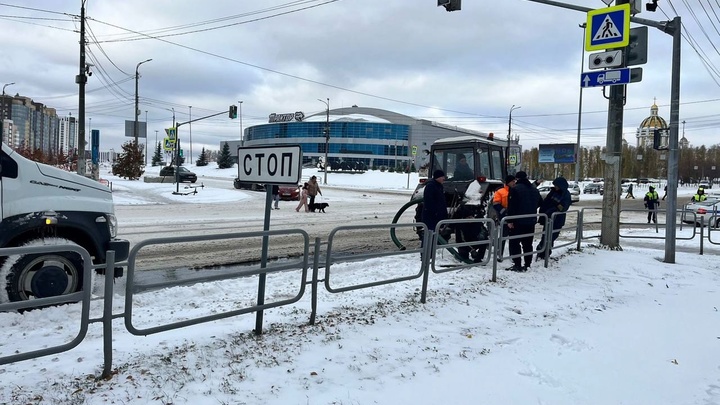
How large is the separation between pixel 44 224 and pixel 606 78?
10.9 meters

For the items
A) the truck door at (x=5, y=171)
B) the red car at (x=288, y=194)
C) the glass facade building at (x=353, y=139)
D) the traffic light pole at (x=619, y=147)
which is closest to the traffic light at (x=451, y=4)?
the traffic light pole at (x=619, y=147)

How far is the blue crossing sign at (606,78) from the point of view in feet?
34.5

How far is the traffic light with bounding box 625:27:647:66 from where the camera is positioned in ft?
34.8

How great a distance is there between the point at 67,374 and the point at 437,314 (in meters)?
3.87

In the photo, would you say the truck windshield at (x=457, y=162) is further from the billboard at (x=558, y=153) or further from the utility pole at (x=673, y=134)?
the billboard at (x=558, y=153)

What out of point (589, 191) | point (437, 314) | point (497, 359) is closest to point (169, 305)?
point (437, 314)

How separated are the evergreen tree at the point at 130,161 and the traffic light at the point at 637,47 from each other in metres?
37.7

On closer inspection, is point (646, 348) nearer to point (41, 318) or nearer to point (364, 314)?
point (364, 314)

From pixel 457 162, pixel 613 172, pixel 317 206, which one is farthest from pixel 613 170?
pixel 317 206

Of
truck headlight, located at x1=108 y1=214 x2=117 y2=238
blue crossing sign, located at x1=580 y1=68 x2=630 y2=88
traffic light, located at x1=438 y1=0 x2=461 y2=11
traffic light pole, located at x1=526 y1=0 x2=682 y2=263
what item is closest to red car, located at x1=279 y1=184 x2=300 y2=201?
traffic light, located at x1=438 y1=0 x2=461 y2=11

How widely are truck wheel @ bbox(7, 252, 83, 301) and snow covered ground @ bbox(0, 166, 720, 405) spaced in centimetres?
33

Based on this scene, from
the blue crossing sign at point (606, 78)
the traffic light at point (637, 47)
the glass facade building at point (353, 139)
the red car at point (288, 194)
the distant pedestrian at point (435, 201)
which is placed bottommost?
the red car at point (288, 194)

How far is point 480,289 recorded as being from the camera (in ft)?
23.3

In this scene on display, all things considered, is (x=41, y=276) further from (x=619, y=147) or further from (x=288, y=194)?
(x=288, y=194)
